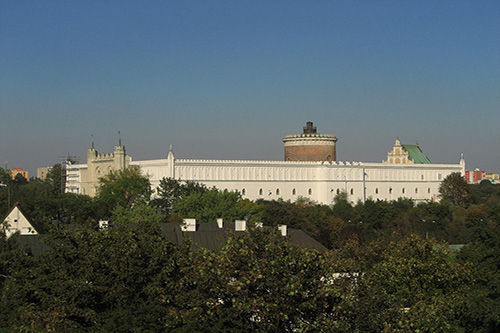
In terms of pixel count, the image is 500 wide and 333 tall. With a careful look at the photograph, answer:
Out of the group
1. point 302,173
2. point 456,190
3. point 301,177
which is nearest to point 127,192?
point 301,177

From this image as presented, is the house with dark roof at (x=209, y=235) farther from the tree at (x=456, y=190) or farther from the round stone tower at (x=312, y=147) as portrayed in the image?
the round stone tower at (x=312, y=147)

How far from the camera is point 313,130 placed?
96438mm

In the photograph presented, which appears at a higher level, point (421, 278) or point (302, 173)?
→ point (302, 173)

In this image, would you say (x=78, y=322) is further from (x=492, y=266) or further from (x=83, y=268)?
(x=492, y=266)

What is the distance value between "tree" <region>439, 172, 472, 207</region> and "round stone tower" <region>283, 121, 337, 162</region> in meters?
12.6

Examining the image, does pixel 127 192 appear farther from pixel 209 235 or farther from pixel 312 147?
pixel 209 235

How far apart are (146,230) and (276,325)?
5921 millimetres

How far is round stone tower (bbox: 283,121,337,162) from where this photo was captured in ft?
299

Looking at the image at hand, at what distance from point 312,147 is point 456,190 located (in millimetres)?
16072

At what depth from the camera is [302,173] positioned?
8256cm

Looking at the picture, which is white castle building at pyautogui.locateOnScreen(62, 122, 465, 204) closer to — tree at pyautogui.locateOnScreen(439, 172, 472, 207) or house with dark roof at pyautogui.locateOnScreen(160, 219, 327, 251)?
tree at pyautogui.locateOnScreen(439, 172, 472, 207)

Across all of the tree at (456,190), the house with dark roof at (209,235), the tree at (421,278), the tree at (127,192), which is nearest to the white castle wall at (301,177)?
the tree at (456,190)

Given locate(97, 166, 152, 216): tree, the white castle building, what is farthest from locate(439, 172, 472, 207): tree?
locate(97, 166, 152, 216): tree

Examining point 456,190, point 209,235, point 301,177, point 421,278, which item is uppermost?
point 301,177
